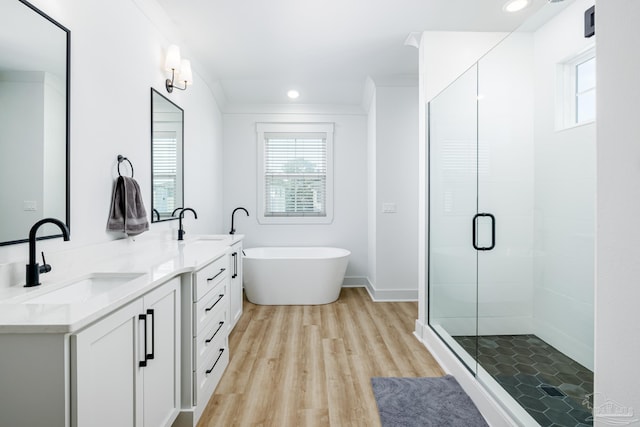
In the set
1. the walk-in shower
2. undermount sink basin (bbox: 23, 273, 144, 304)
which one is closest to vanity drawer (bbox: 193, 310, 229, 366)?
undermount sink basin (bbox: 23, 273, 144, 304)

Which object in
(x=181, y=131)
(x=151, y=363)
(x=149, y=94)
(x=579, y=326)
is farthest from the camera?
(x=181, y=131)

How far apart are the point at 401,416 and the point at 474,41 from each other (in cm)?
281

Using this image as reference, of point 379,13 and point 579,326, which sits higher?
point 379,13

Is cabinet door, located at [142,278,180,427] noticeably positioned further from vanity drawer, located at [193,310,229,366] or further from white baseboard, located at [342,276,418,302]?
white baseboard, located at [342,276,418,302]

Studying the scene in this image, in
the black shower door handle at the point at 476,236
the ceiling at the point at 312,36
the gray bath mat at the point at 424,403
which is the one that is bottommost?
the gray bath mat at the point at 424,403

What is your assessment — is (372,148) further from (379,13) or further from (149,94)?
(149,94)

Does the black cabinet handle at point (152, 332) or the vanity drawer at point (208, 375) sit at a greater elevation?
the black cabinet handle at point (152, 332)

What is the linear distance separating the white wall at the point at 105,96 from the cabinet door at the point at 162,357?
0.55 meters

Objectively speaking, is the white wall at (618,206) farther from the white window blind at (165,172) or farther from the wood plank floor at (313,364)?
the white window blind at (165,172)

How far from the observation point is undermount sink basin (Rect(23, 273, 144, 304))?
1274 mm

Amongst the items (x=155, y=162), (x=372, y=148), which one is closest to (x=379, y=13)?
(x=372, y=148)

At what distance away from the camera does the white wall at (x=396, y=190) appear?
388 cm

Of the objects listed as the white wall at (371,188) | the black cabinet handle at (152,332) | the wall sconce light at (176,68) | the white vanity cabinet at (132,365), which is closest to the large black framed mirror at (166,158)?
the wall sconce light at (176,68)

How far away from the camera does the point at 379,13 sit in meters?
2.51
